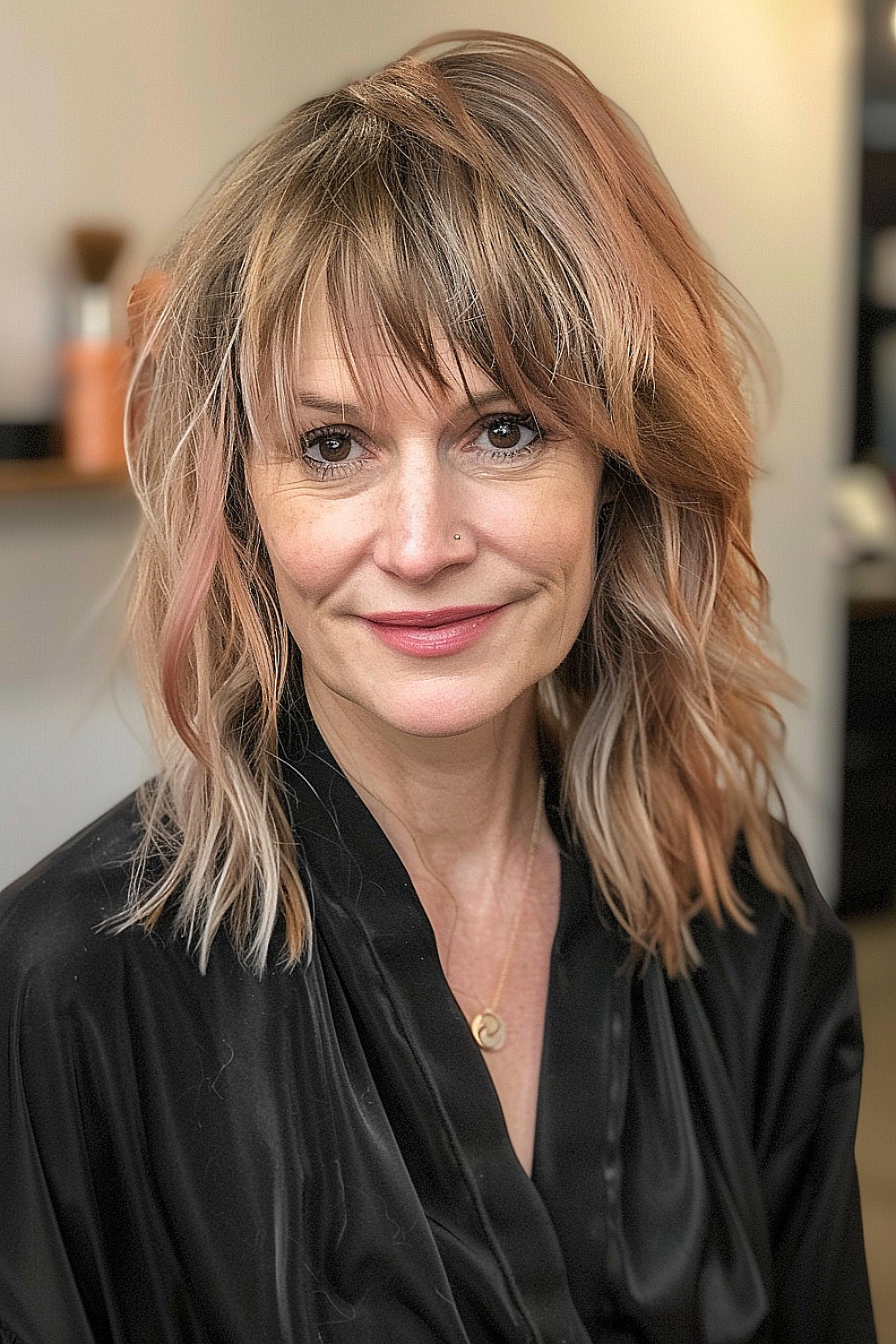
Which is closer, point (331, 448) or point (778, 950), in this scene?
point (331, 448)

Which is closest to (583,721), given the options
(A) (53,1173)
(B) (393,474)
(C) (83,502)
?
(B) (393,474)

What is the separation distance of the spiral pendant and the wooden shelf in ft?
2.38

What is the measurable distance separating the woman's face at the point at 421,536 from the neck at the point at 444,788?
0.10m

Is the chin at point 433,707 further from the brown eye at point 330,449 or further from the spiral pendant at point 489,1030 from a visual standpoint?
the spiral pendant at point 489,1030

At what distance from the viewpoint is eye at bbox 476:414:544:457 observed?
0.88m

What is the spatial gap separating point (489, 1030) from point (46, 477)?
29.5 inches

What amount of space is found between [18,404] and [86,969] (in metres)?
0.71

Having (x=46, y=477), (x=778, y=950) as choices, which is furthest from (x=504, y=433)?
(x=46, y=477)

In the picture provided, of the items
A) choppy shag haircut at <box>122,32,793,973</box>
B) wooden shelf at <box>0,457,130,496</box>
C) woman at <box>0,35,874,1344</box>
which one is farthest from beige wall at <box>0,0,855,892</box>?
woman at <box>0,35,874,1344</box>

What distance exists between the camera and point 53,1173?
2.84 feet

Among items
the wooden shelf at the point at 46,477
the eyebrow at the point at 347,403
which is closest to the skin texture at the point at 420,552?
the eyebrow at the point at 347,403

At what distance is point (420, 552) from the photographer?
2.76ft

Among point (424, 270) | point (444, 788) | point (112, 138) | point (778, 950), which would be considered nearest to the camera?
point (424, 270)

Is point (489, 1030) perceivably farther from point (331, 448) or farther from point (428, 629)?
point (331, 448)
